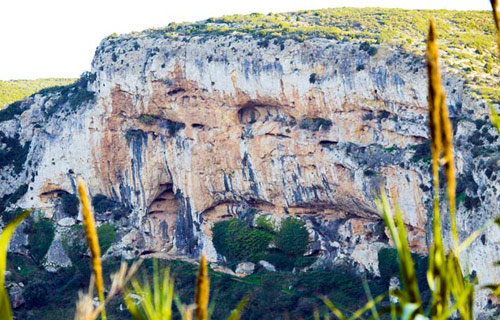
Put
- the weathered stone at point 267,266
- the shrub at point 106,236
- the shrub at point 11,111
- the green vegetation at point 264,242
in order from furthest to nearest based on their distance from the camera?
the shrub at point 11,111
the shrub at point 106,236
the weathered stone at point 267,266
the green vegetation at point 264,242

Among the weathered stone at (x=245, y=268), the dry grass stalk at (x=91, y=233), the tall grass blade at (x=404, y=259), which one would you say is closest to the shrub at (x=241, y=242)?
the weathered stone at (x=245, y=268)

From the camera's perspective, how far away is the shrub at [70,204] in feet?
178

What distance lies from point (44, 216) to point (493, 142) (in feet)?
89.5

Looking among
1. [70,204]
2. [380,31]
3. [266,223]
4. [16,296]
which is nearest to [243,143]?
[266,223]

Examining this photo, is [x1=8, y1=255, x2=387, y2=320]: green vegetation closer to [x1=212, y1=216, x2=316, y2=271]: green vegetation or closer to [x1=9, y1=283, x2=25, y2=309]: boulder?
[x1=9, y1=283, x2=25, y2=309]: boulder

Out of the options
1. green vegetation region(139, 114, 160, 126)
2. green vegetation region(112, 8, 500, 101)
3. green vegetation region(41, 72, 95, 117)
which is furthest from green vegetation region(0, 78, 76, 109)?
green vegetation region(139, 114, 160, 126)

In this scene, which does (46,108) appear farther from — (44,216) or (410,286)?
(410,286)

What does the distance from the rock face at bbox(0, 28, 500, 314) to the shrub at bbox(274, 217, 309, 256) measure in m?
0.58

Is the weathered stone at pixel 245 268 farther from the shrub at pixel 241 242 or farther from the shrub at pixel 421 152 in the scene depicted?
the shrub at pixel 421 152

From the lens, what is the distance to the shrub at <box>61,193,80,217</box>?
178ft

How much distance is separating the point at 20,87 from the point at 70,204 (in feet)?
82.7

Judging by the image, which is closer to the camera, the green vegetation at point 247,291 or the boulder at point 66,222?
the green vegetation at point 247,291

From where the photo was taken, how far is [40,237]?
53469mm

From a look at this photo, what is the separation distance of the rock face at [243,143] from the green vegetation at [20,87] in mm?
11055
